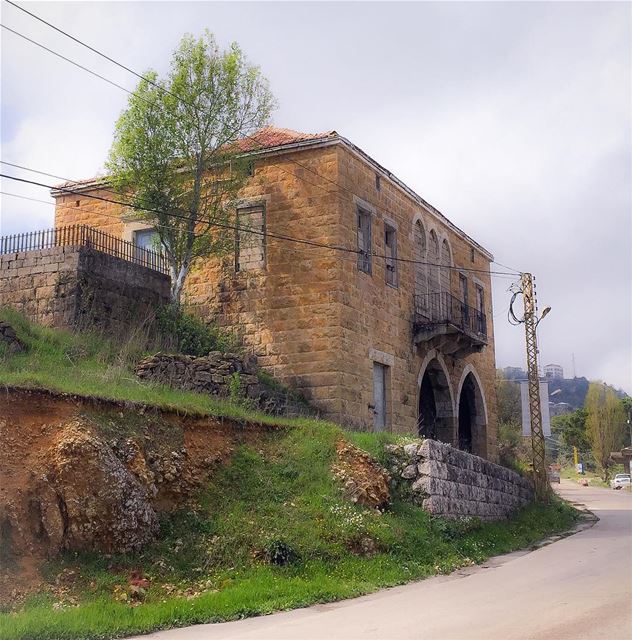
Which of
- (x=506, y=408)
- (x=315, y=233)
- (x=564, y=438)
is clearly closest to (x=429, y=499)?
(x=315, y=233)

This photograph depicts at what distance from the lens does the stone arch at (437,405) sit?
2620 cm

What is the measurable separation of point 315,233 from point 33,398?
35.0 ft

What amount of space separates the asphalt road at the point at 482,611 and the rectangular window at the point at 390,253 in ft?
34.8

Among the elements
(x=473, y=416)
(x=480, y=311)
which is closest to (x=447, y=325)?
(x=480, y=311)

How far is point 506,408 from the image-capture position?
57.0m

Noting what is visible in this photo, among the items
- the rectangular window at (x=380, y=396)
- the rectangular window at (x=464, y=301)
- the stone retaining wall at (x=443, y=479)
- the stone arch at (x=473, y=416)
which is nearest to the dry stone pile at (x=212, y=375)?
the stone retaining wall at (x=443, y=479)

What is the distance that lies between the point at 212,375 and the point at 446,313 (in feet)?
37.9

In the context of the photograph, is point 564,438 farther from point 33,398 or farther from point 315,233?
point 33,398

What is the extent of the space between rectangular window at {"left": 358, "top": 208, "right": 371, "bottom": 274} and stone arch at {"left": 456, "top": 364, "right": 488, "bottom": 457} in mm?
9010

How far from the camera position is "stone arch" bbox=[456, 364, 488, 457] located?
29.5 meters

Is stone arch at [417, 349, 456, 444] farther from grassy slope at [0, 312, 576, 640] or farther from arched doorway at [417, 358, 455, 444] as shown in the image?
grassy slope at [0, 312, 576, 640]

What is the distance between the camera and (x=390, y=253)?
23.5m

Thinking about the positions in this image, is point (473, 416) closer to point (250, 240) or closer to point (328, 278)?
point (328, 278)

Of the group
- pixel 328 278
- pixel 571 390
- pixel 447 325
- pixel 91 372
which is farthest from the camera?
pixel 571 390
